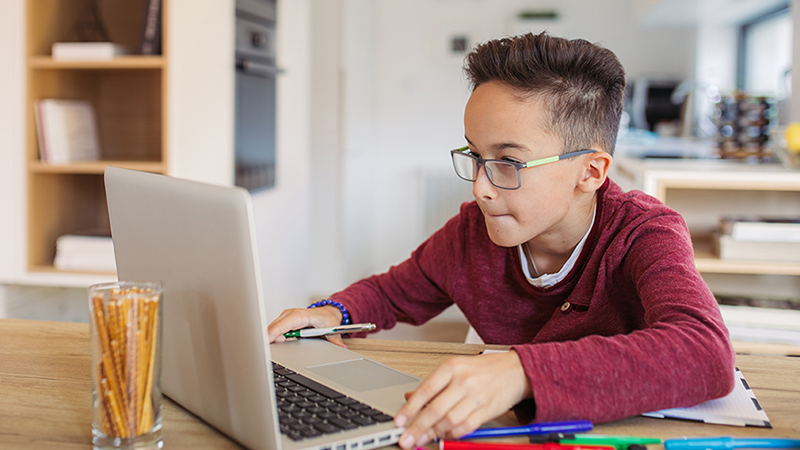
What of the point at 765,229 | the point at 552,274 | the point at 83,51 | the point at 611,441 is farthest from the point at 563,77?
the point at 83,51

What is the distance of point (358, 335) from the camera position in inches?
48.5

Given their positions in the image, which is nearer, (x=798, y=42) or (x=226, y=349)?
(x=226, y=349)

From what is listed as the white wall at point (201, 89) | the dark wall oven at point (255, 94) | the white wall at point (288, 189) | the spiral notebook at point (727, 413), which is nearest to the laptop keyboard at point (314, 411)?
the spiral notebook at point (727, 413)

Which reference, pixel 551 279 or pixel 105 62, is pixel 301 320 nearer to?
pixel 551 279

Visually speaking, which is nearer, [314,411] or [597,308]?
[314,411]

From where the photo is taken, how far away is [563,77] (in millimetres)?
1006

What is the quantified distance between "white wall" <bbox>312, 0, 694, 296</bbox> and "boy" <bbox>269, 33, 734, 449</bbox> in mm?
3226

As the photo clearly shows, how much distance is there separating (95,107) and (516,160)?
1.85 meters

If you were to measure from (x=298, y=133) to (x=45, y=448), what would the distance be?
2.74 metres

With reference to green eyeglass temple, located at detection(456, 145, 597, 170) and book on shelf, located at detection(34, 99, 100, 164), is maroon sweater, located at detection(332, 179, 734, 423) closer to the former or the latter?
green eyeglass temple, located at detection(456, 145, 597, 170)

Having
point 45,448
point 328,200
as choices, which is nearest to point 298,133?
point 328,200

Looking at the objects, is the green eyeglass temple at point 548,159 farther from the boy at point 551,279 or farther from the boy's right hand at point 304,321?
the boy's right hand at point 304,321

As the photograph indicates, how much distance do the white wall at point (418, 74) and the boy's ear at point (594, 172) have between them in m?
3.40

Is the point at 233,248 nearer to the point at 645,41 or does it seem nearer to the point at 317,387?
the point at 317,387
